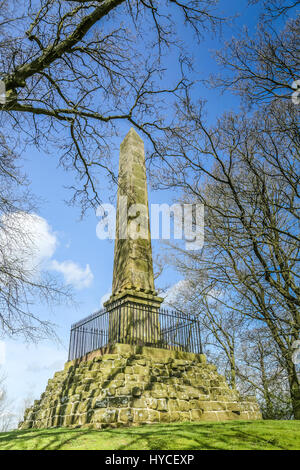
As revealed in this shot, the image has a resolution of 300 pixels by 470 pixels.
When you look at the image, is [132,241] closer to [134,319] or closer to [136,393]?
[134,319]

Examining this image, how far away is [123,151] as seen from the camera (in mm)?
11680

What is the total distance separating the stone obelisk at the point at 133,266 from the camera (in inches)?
338

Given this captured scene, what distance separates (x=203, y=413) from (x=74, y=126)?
22.5 feet

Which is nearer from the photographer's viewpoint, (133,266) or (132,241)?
(133,266)

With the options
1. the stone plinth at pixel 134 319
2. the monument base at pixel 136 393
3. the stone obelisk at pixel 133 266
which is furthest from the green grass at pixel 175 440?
the stone obelisk at pixel 133 266

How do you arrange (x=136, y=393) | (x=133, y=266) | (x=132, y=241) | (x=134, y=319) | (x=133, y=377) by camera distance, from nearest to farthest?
(x=136, y=393)
(x=133, y=377)
(x=134, y=319)
(x=133, y=266)
(x=132, y=241)

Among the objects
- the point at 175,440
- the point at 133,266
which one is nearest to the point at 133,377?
the point at 175,440

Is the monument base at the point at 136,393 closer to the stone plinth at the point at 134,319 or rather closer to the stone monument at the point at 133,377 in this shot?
the stone monument at the point at 133,377

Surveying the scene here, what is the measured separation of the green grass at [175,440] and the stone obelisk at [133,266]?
329cm

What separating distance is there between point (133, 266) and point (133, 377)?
323cm

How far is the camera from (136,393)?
6691mm

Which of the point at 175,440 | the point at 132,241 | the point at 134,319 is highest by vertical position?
the point at 132,241
